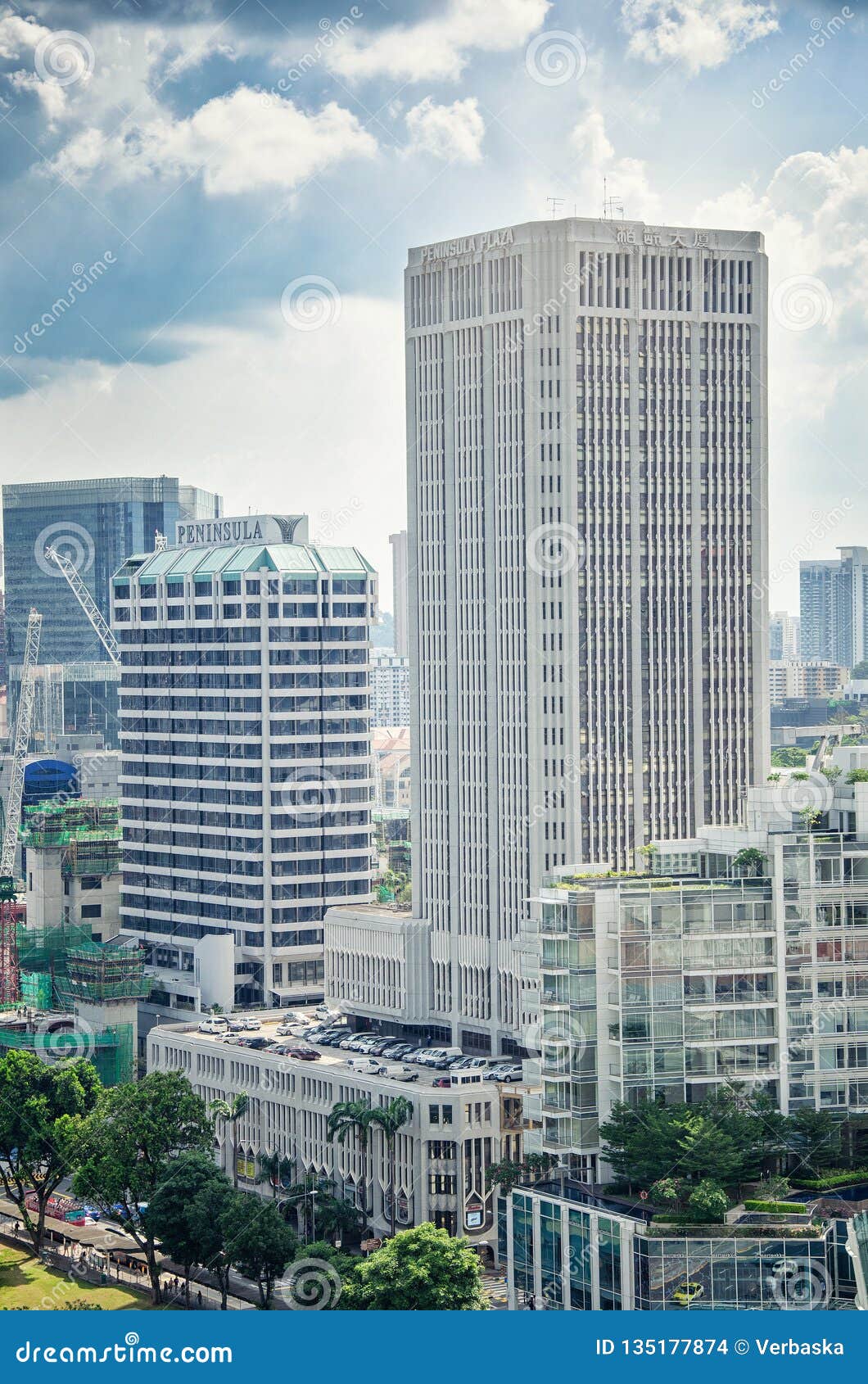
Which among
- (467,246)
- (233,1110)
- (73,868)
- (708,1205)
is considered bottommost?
(233,1110)

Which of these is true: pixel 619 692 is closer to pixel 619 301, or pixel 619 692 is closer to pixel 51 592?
pixel 619 301

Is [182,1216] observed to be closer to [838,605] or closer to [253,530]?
[253,530]

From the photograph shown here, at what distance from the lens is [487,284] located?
234 ft

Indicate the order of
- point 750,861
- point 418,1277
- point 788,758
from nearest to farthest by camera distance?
point 418,1277, point 750,861, point 788,758

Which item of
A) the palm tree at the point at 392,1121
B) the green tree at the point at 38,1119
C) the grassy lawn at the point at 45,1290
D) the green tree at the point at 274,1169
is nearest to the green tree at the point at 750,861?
the palm tree at the point at 392,1121

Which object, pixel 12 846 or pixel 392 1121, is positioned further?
pixel 12 846

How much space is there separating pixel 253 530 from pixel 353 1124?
3283 centimetres

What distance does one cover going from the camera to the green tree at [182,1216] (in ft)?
187

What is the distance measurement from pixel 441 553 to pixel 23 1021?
21.5 meters

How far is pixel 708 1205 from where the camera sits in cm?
4678

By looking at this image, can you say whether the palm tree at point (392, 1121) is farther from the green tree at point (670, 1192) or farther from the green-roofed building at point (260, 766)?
the green-roofed building at point (260, 766)

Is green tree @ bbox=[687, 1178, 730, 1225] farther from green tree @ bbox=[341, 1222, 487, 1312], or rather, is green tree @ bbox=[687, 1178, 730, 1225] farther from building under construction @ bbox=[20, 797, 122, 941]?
building under construction @ bbox=[20, 797, 122, 941]

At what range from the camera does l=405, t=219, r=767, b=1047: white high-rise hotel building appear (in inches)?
2773

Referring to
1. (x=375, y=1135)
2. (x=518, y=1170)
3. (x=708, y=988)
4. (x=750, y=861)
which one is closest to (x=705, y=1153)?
(x=708, y=988)
